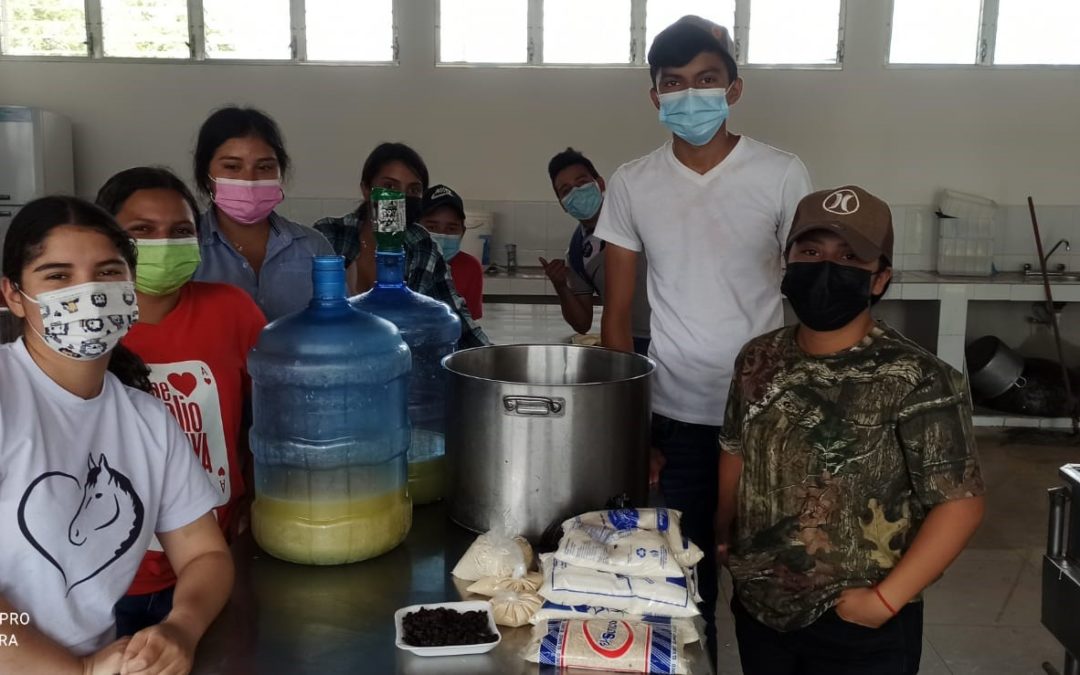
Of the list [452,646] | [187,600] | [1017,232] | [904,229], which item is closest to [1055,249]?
[1017,232]

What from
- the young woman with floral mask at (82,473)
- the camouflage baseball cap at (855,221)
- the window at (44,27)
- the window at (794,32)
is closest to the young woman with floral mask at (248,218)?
the young woman with floral mask at (82,473)

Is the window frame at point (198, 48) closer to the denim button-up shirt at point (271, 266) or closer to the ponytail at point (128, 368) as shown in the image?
the denim button-up shirt at point (271, 266)

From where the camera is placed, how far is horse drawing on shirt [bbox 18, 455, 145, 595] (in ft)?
3.29

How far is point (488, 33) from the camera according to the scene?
538cm

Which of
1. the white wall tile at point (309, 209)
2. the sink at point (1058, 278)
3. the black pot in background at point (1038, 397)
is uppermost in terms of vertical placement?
the white wall tile at point (309, 209)

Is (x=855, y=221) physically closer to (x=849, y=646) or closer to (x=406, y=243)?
(x=849, y=646)

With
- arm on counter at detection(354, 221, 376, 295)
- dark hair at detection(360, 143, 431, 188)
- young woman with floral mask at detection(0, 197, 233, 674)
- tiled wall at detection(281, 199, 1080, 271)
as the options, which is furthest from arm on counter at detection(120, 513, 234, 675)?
tiled wall at detection(281, 199, 1080, 271)

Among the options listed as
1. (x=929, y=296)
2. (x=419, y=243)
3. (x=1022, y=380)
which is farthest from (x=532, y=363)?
(x=1022, y=380)

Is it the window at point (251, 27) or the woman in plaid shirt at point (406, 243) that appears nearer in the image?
the woman in plaid shirt at point (406, 243)

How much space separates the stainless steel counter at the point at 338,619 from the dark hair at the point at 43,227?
0.44 m

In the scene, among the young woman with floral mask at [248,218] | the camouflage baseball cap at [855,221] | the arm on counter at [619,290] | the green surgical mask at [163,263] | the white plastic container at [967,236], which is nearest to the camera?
the camouflage baseball cap at [855,221]

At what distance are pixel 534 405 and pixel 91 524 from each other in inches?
21.5

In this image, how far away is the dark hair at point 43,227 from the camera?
3.51 feet

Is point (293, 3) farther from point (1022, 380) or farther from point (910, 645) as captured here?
point (910, 645)
